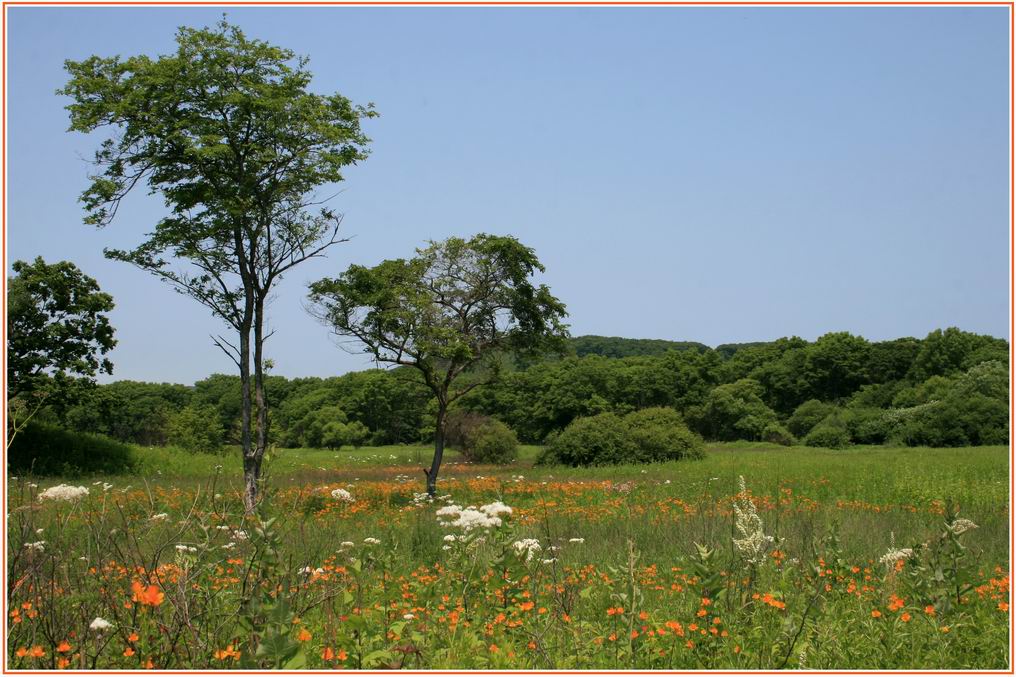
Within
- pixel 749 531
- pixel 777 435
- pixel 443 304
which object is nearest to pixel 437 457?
pixel 443 304

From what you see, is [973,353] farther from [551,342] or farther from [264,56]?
[264,56]

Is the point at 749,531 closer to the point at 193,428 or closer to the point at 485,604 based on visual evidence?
the point at 485,604

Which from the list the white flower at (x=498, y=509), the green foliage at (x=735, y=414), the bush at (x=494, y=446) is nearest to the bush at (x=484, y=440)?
the bush at (x=494, y=446)

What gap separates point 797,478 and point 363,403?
5453cm

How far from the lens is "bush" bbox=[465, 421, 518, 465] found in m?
39.1

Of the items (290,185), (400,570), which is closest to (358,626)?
(400,570)

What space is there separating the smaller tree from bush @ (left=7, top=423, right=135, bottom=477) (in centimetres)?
229

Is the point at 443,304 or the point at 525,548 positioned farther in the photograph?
the point at 443,304

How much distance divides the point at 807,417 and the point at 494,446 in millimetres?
32116

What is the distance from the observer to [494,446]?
3912cm

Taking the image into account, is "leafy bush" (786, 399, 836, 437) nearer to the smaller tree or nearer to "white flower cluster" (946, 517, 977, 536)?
the smaller tree

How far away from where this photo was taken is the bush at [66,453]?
25750 mm

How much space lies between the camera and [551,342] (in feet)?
71.3

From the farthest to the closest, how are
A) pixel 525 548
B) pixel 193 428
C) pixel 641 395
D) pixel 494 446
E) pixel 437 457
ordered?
pixel 641 395
pixel 193 428
pixel 494 446
pixel 437 457
pixel 525 548
